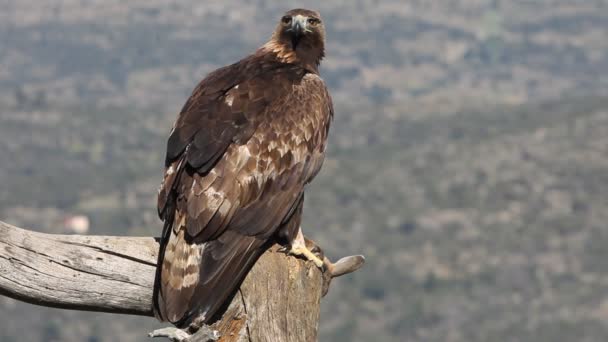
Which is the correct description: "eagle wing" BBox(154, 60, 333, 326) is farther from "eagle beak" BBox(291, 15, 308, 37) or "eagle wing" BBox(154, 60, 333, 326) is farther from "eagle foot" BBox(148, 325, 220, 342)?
"eagle beak" BBox(291, 15, 308, 37)

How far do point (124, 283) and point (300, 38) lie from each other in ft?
14.7

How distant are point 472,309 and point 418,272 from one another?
11.0 m

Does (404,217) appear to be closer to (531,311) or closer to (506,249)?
(506,249)

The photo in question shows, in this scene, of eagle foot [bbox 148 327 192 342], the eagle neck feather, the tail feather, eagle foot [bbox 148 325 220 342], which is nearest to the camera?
eagle foot [bbox 148 327 192 342]

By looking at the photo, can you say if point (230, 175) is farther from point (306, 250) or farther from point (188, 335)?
point (188, 335)

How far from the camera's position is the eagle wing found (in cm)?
782

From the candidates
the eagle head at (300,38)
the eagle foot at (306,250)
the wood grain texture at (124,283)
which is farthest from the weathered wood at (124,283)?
the eagle head at (300,38)

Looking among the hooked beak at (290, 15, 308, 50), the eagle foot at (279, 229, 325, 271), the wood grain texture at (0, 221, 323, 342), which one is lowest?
the wood grain texture at (0, 221, 323, 342)

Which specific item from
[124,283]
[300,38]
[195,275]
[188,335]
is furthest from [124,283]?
[300,38]

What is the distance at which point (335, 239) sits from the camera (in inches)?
7023

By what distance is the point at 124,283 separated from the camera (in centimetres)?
790

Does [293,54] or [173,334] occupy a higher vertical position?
[293,54]

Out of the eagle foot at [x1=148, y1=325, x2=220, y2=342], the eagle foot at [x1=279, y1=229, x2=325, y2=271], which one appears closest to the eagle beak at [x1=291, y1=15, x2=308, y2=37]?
the eagle foot at [x1=279, y1=229, x2=325, y2=271]

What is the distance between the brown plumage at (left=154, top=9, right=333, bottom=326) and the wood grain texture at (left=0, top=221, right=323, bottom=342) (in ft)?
0.50
